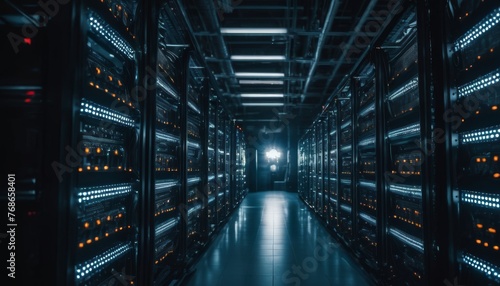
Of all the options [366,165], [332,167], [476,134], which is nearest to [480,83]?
[476,134]

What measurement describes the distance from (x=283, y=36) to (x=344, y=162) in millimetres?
3295

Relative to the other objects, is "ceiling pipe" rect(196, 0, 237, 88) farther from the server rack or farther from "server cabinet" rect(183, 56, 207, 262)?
the server rack

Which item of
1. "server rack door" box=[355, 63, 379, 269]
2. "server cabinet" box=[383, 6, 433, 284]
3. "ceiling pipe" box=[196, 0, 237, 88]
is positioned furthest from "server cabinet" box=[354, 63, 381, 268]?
"ceiling pipe" box=[196, 0, 237, 88]

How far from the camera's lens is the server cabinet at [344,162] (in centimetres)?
668

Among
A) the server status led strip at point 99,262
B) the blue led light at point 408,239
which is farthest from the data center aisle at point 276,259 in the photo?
the server status led strip at point 99,262

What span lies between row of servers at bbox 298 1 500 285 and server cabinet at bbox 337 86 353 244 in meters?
1.87

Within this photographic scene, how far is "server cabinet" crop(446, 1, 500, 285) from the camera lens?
231cm

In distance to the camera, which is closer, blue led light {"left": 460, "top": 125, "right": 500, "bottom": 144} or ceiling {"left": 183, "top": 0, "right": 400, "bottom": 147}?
blue led light {"left": 460, "top": 125, "right": 500, "bottom": 144}

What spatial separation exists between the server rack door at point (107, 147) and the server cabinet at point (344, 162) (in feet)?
14.4

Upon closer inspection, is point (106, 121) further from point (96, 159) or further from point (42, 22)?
point (42, 22)

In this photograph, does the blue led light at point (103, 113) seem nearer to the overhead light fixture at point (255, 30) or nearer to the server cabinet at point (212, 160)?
the overhead light fixture at point (255, 30)

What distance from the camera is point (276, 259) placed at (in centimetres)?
560

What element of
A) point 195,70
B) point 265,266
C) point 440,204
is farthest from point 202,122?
point 440,204

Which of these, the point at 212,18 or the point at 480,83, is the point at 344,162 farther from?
the point at 480,83
